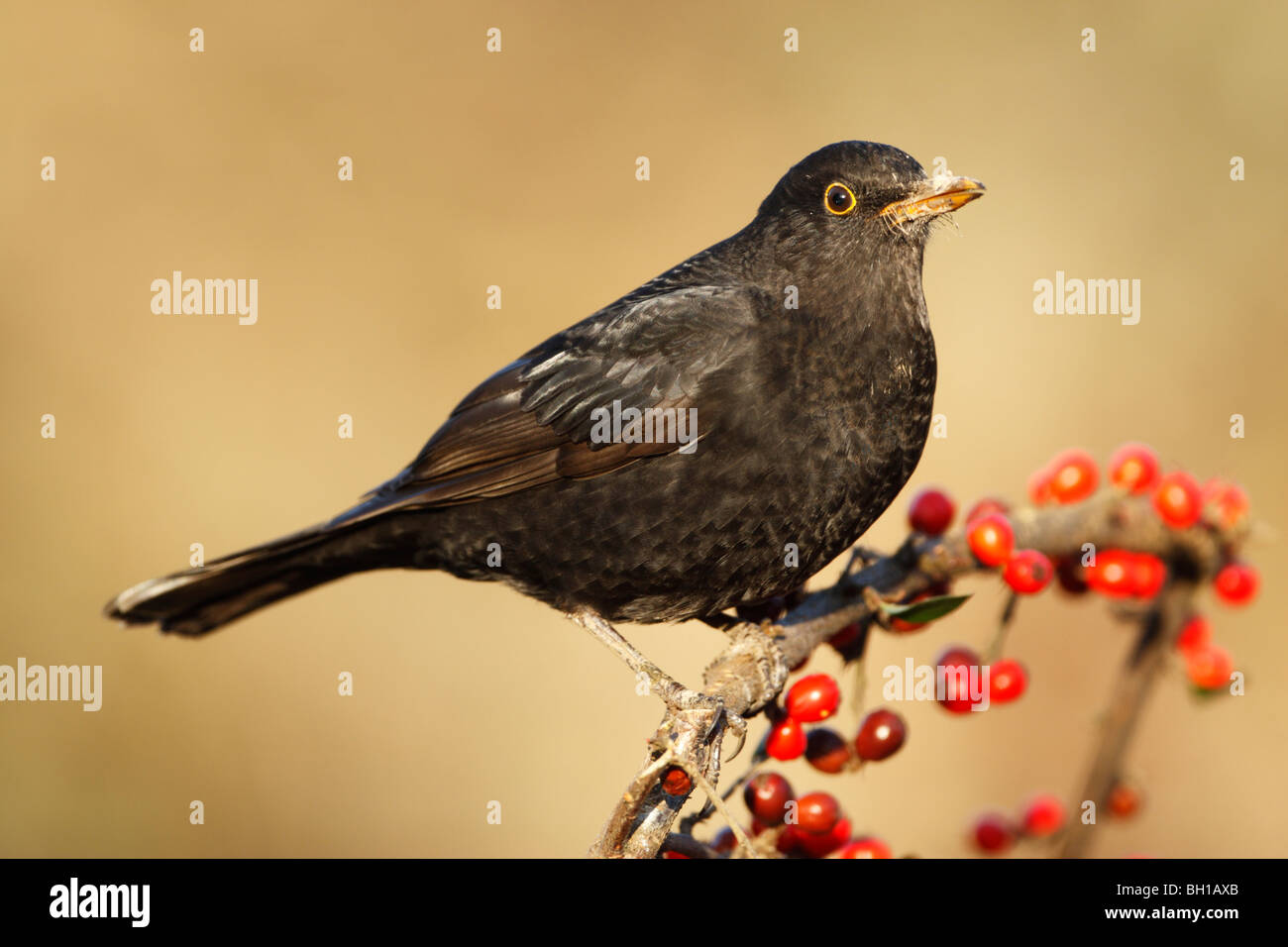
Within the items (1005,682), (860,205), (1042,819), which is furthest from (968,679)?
(860,205)

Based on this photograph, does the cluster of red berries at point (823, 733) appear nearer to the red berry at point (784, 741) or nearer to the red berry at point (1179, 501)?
the red berry at point (784, 741)

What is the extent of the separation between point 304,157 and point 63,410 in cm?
245

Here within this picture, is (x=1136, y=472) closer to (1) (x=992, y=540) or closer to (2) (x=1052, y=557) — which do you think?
(2) (x=1052, y=557)

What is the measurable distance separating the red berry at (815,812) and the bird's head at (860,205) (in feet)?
5.82

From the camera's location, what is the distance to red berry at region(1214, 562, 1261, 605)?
3.74 metres

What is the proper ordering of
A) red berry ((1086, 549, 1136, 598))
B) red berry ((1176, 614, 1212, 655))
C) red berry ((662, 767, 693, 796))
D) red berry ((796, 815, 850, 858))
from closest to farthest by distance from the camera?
1. red berry ((662, 767, 693, 796))
2. red berry ((796, 815, 850, 858))
3. red berry ((1086, 549, 1136, 598))
4. red berry ((1176, 614, 1212, 655))

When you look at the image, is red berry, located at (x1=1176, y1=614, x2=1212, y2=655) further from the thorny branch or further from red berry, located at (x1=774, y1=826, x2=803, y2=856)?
red berry, located at (x1=774, y1=826, x2=803, y2=856)

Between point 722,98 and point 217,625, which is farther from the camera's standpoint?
point 722,98

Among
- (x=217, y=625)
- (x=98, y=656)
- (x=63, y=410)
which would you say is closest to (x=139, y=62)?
(x=63, y=410)

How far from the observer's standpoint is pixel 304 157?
26.7 ft

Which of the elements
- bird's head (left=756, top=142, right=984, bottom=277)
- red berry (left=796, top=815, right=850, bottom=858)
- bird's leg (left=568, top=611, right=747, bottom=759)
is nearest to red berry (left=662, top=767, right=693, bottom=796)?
bird's leg (left=568, top=611, right=747, bottom=759)

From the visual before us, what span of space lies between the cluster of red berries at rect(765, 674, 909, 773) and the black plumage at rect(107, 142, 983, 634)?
46 centimetres

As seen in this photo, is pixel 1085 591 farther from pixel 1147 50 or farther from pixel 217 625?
pixel 1147 50

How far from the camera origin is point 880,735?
334cm
